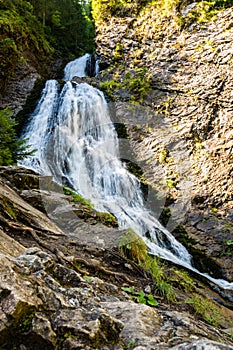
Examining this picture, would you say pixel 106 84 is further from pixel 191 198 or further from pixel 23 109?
pixel 191 198

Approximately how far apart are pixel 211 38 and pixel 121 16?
232 inches

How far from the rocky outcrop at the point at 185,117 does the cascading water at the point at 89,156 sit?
897 millimetres

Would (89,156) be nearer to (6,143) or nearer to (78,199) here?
(6,143)

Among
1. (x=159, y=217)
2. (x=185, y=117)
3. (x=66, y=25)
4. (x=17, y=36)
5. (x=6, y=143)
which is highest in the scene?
(x=66, y=25)

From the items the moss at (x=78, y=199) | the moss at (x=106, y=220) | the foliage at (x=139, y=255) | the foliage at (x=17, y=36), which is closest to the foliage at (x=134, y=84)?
the foliage at (x=17, y=36)

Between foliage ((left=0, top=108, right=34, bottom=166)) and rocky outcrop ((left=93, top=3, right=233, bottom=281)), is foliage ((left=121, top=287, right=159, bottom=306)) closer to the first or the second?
foliage ((left=0, top=108, right=34, bottom=166))

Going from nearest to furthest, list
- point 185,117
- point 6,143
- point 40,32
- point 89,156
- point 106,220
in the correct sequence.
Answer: point 106,220 → point 6,143 → point 89,156 → point 185,117 → point 40,32

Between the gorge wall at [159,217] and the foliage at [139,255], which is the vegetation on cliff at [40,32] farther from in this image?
the foliage at [139,255]

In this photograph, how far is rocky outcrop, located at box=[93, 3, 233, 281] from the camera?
390 inches

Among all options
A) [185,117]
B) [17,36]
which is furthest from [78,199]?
[17,36]

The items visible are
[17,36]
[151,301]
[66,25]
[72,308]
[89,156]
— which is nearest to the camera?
[72,308]

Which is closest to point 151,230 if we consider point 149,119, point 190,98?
point 149,119

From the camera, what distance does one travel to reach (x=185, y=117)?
38.3ft

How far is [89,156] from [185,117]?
442cm
